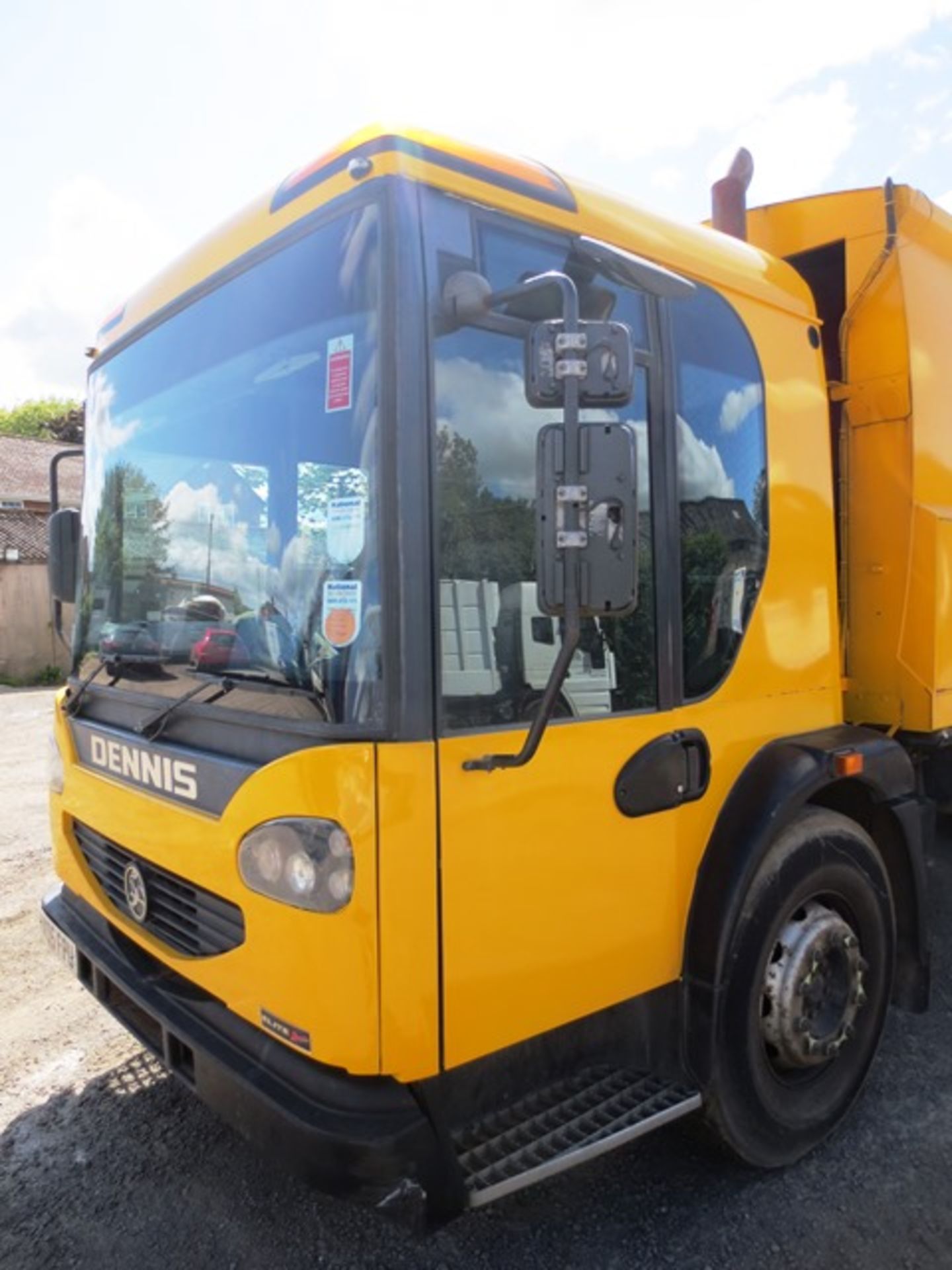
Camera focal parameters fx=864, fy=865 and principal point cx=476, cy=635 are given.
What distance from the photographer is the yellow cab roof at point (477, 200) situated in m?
1.83

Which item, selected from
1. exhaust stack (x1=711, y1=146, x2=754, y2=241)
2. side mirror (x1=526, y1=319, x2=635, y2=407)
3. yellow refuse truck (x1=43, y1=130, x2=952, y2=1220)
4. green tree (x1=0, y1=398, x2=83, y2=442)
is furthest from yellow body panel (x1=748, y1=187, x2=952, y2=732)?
green tree (x1=0, y1=398, x2=83, y2=442)

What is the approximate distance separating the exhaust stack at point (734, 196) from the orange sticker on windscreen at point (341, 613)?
2.39m

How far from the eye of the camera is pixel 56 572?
10.3ft

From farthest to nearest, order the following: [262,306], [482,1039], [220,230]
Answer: [220,230]
[262,306]
[482,1039]

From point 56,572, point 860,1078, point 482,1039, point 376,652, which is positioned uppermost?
point 56,572

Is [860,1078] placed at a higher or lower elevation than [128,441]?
lower

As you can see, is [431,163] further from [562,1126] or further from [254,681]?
[562,1126]

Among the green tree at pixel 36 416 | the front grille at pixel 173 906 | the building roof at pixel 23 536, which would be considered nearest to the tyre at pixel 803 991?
the front grille at pixel 173 906

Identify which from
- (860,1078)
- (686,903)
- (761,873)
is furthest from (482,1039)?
(860,1078)

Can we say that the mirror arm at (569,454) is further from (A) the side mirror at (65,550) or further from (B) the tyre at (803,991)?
(A) the side mirror at (65,550)

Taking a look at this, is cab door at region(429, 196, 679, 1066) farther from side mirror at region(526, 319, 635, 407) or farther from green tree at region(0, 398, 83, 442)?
green tree at region(0, 398, 83, 442)

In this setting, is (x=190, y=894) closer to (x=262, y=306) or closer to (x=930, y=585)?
(x=262, y=306)

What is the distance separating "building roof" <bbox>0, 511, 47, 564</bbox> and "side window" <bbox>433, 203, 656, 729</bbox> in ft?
56.4

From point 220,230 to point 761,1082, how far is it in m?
2.80
